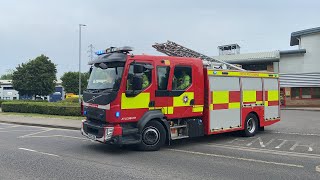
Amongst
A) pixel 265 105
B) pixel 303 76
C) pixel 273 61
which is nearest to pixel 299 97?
pixel 303 76

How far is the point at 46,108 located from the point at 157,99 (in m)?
15.5

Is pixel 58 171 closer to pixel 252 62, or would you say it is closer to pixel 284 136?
pixel 284 136

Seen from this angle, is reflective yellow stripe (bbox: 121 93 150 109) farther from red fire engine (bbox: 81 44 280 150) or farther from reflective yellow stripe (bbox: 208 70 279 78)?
reflective yellow stripe (bbox: 208 70 279 78)

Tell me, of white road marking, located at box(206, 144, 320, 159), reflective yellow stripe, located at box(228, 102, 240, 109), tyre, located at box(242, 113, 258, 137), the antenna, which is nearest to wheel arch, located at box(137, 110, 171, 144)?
white road marking, located at box(206, 144, 320, 159)

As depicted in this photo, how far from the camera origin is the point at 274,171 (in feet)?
23.1

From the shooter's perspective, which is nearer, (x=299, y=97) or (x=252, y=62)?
(x=299, y=97)

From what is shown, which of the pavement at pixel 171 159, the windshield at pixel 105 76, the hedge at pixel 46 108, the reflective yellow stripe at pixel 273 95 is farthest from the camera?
the hedge at pixel 46 108

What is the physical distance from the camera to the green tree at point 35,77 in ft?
165

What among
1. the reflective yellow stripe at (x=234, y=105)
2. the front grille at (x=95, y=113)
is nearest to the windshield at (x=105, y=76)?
the front grille at (x=95, y=113)

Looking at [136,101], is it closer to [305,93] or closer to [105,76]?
[105,76]

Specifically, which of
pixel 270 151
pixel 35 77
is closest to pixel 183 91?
pixel 270 151

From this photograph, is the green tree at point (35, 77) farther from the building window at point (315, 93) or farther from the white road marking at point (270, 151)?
the white road marking at point (270, 151)

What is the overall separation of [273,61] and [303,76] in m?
3.66

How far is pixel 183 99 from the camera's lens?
10.1 metres
